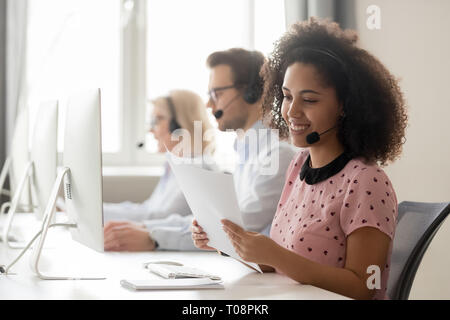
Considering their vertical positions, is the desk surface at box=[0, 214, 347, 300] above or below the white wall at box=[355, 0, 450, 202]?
below

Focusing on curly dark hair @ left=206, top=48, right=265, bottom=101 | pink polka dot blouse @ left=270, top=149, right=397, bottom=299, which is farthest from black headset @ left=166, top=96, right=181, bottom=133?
pink polka dot blouse @ left=270, top=149, right=397, bottom=299

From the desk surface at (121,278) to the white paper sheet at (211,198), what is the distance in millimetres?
82

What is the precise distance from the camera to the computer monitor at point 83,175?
115cm

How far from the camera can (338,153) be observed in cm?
131

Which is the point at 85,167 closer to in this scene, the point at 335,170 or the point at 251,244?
the point at 251,244

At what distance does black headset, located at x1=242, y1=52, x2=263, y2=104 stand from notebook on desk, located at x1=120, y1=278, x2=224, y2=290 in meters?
0.87

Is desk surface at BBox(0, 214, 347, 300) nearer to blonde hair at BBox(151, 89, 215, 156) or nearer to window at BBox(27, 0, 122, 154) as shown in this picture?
blonde hair at BBox(151, 89, 215, 156)

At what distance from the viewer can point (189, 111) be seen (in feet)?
9.11

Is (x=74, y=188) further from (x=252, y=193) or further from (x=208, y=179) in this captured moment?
(x=252, y=193)

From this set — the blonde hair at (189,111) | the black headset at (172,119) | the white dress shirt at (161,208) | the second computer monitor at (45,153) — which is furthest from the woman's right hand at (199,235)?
the black headset at (172,119)

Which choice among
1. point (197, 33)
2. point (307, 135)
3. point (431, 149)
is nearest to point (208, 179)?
point (307, 135)

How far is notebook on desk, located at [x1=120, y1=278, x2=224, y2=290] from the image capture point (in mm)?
1069

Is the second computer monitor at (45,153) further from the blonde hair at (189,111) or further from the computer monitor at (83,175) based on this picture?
the blonde hair at (189,111)

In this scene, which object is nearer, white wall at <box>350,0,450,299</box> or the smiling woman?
the smiling woman
